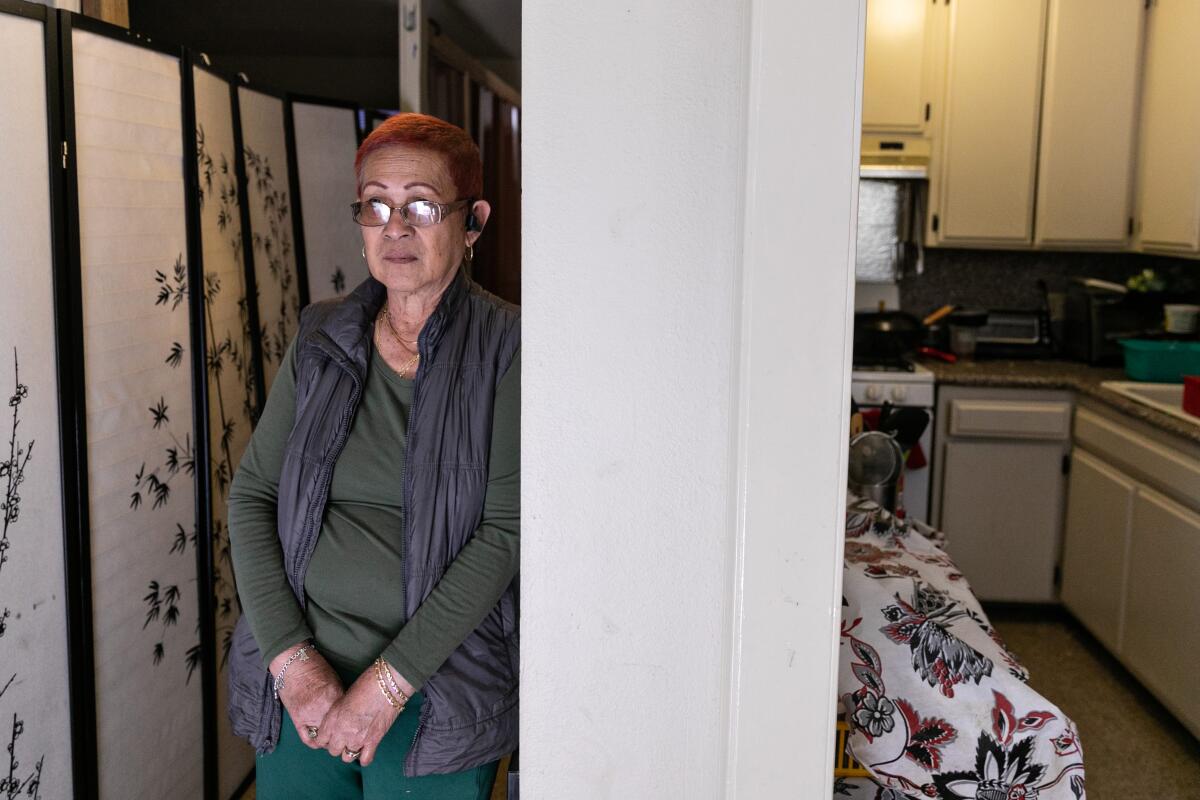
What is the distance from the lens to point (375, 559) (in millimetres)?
1658

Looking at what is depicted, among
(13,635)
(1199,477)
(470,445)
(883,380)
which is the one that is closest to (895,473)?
(1199,477)

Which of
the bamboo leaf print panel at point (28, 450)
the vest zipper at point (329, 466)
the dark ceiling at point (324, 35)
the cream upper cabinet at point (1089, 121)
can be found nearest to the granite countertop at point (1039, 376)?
the cream upper cabinet at point (1089, 121)

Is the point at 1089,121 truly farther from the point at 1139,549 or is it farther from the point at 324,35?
the point at 324,35

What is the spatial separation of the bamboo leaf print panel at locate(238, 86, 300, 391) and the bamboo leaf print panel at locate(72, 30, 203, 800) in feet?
1.22

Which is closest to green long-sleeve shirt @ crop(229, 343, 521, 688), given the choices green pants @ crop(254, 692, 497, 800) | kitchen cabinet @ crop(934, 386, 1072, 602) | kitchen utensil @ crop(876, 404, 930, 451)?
green pants @ crop(254, 692, 497, 800)

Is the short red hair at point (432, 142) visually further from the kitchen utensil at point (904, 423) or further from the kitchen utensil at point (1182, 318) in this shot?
the kitchen utensil at point (1182, 318)

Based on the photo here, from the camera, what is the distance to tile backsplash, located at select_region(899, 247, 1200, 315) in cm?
477

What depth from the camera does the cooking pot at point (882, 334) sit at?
4465 millimetres

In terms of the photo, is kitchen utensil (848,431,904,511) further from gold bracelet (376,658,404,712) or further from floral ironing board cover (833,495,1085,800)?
gold bracelet (376,658,404,712)

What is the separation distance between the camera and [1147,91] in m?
4.23

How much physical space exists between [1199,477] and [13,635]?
2.95m

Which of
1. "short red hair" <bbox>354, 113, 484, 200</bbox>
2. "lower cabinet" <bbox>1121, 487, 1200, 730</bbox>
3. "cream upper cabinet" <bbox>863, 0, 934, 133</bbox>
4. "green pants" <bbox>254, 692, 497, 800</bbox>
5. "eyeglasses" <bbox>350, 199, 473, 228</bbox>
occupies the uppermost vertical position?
"cream upper cabinet" <bbox>863, 0, 934, 133</bbox>

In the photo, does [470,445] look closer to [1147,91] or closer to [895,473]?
[895,473]

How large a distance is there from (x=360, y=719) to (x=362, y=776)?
0.58 ft
